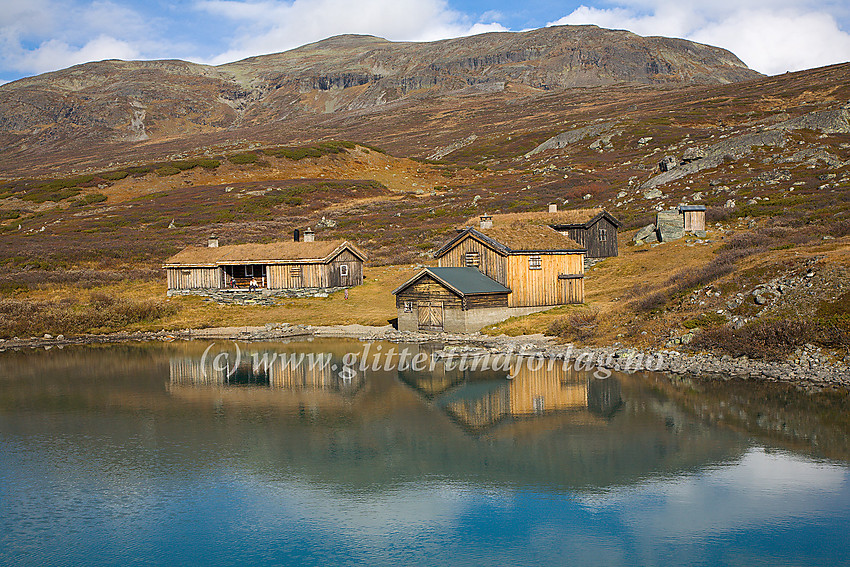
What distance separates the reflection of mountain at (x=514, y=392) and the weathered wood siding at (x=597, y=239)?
26651 millimetres

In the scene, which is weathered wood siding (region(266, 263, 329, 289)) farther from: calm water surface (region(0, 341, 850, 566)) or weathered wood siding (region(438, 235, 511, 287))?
calm water surface (region(0, 341, 850, 566))

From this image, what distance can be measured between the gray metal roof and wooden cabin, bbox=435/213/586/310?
696 mm

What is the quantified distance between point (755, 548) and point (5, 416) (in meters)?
25.8

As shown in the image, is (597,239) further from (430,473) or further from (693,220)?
(430,473)

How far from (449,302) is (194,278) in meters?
26.1

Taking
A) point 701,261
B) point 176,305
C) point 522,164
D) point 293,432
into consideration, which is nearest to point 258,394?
point 293,432

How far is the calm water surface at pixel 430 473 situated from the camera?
15.7 metres

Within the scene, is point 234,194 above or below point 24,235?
above

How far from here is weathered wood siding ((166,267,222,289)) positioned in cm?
5828

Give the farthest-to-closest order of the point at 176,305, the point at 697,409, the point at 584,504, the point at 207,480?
the point at 176,305 < the point at 697,409 < the point at 207,480 < the point at 584,504

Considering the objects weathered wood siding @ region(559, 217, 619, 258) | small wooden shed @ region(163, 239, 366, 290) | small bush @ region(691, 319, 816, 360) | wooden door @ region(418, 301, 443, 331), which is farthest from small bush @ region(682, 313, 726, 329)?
small wooden shed @ region(163, 239, 366, 290)

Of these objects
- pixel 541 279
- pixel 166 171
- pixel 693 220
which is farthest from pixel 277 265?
pixel 166 171

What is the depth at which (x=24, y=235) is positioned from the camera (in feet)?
285

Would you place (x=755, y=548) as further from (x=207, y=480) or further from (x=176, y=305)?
(x=176, y=305)
